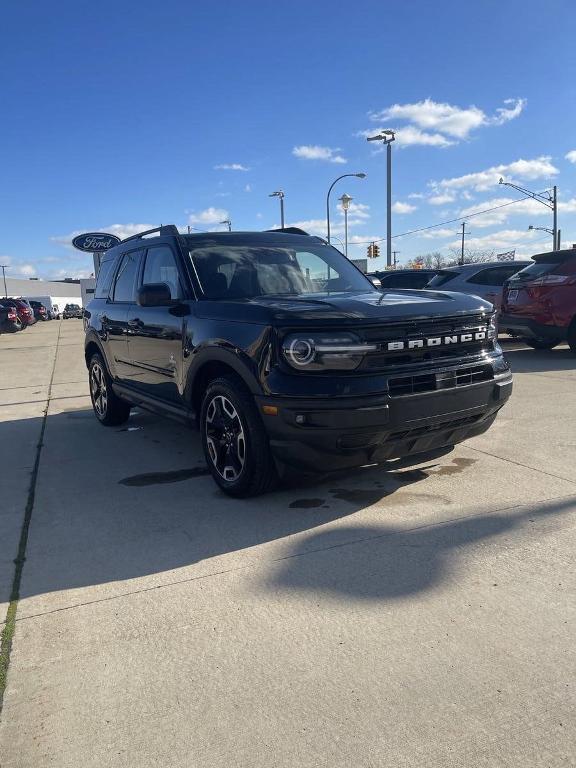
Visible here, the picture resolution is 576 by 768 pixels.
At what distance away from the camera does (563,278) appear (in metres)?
10.2

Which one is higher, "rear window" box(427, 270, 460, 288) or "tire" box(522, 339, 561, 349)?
"rear window" box(427, 270, 460, 288)

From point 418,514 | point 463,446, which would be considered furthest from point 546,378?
point 418,514

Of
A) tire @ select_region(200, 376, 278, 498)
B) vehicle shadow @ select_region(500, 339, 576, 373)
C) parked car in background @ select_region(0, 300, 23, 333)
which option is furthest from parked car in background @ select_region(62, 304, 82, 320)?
tire @ select_region(200, 376, 278, 498)

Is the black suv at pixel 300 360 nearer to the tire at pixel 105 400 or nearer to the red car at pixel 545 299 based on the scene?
the tire at pixel 105 400

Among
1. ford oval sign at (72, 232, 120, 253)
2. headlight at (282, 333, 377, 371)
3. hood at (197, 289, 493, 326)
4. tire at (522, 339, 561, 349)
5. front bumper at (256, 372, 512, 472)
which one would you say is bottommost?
tire at (522, 339, 561, 349)

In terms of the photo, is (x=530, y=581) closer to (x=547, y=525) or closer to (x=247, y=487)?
(x=547, y=525)

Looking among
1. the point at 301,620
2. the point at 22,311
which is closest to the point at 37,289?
the point at 22,311

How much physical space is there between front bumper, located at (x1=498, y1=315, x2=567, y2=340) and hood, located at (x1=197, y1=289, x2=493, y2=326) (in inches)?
257

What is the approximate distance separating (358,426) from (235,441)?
0.93 m

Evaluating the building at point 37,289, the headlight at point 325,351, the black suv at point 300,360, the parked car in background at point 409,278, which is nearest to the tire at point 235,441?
the black suv at point 300,360

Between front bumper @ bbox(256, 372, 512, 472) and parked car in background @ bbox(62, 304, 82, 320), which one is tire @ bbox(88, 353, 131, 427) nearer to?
front bumper @ bbox(256, 372, 512, 472)

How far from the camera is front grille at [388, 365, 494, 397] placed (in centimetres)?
370

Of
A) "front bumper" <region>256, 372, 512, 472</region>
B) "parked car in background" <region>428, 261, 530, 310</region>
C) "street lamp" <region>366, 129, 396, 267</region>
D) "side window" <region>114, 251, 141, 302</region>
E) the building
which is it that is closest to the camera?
"front bumper" <region>256, 372, 512, 472</region>

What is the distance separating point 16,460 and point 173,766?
4325 mm
